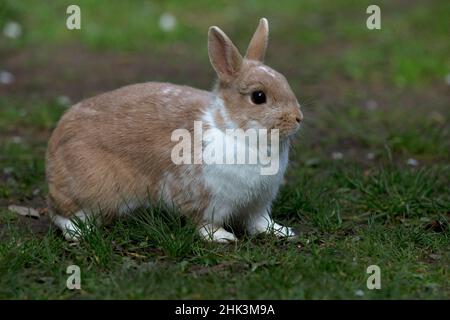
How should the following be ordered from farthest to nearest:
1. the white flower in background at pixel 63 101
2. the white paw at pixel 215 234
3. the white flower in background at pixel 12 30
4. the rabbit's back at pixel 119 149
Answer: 1. the white flower in background at pixel 12 30
2. the white flower in background at pixel 63 101
3. the rabbit's back at pixel 119 149
4. the white paw at pixel 215 234

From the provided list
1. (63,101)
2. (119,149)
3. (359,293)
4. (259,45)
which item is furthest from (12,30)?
(359,293)

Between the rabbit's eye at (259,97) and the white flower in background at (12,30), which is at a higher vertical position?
the white flower in background at (12,30)

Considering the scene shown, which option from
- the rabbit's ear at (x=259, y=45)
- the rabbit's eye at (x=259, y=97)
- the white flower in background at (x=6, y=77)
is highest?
the rabbit's ear at (x=259, y=45)

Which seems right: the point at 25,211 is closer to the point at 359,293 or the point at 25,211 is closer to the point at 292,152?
the point at 292,152

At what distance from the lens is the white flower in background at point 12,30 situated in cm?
982

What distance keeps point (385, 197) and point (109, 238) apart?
6.29ft

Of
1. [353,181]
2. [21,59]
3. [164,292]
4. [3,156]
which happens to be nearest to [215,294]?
[164,292]

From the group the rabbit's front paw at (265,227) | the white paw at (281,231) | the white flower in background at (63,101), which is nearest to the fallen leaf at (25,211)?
the rabbit's front paw at (265,227)

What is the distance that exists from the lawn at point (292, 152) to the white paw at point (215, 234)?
0.21ft

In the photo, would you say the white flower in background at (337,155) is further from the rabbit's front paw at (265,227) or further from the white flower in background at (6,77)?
the white flower in background at (6,77)

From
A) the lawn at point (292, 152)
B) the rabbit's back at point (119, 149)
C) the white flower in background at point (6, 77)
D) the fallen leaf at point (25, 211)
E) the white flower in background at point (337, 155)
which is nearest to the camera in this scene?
the lawn at point (292, 152)

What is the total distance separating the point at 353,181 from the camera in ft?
18.5

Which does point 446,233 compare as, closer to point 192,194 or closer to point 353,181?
point 353,181

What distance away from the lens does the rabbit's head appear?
4336mm
